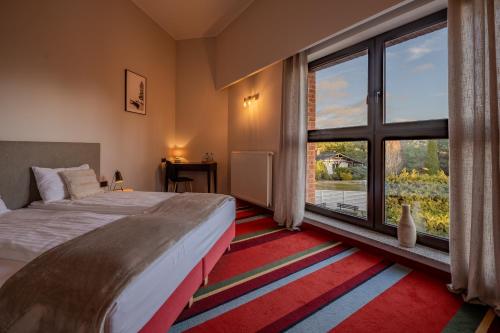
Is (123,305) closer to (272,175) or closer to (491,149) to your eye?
(491,149)

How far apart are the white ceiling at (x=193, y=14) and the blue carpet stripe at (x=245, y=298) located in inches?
144

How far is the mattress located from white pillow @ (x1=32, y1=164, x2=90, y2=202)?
0.07 metres

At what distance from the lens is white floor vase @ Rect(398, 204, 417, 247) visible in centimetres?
213

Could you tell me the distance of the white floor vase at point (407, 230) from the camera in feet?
6.98

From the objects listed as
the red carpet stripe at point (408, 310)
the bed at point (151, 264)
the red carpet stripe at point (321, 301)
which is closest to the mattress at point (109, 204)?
the bed at point (151, 264)

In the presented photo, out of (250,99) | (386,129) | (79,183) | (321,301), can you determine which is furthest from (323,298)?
(250,99)

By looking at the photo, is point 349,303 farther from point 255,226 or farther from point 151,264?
point 255,226

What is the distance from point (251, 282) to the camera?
Answer: 1848mm

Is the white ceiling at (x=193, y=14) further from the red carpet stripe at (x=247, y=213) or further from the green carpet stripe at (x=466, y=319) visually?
the green carpet stripe at (x=466, y=319)

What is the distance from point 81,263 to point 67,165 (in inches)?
92.0

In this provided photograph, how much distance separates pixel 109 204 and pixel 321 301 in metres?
1.90

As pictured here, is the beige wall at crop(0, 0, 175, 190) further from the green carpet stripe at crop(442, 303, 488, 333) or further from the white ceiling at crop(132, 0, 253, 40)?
the green carpet stripe at crop(442, 303, 488, 333)

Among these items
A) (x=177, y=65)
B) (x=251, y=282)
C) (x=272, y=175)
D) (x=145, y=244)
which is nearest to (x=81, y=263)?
(x=145, y=244)

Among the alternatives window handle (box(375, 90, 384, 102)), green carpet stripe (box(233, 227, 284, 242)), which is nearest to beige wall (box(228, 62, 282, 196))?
green carpet stripe (box(233, 227, 284, 242))
